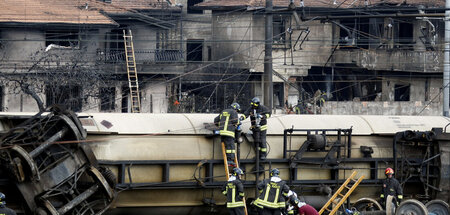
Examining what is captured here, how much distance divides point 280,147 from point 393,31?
29.2 metres

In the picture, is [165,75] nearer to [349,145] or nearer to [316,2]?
[316,2]

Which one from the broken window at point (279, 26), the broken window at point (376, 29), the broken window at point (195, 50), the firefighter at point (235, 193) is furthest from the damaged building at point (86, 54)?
the firefighter at point (235, 193)

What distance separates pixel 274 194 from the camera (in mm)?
15680

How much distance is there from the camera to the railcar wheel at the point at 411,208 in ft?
57.7

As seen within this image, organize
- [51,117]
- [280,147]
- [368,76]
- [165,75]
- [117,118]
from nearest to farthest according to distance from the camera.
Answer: [51,117] → [117,118] → [280,147] → [165,75] → [368,76]

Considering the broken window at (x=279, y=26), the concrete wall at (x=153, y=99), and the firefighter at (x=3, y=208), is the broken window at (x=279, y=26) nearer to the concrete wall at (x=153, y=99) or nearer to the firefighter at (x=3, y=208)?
the concrete wall at (x=153, y=99)

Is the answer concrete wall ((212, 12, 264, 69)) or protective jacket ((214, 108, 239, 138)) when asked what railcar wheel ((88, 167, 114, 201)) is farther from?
concrete wall ((212, 12, 264, 69))

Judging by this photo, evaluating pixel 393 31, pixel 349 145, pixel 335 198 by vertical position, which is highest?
pixel 393 31

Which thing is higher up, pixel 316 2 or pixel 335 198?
pixel 316 2

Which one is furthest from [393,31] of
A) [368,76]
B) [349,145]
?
[349,145]

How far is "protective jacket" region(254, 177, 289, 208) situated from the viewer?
51.3 ft

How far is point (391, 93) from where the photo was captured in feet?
142

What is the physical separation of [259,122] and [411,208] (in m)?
4.12

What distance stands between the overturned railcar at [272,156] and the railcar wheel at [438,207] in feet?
0.62
